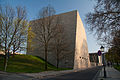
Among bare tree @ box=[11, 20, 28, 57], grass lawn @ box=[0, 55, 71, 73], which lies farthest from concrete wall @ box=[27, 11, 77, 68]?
bare tree @ box=[11, 20, 28, 57]

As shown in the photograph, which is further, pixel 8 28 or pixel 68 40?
pixel 68 40

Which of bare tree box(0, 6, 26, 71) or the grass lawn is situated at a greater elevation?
bare tree box(0, 6, 26, 71)

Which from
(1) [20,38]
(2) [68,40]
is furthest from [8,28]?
(2) [68,40]

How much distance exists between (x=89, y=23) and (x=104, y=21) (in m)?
1.14

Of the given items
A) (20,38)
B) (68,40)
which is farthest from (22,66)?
(68,40)

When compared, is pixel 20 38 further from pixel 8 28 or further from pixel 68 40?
pixel 68 40

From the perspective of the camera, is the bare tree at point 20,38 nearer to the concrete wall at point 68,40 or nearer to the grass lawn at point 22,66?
the grass lawn at point 22,66

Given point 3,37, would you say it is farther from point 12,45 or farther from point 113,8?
point 113,8

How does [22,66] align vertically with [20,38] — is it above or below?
below

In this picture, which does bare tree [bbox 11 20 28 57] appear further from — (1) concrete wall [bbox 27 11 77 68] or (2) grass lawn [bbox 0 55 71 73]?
(1) concrete wall [bbox 27 11 77 68]

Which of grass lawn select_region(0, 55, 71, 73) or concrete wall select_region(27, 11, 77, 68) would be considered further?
concrete wall select_region(27, 11, 77, 68)

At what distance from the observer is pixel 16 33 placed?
16516mm

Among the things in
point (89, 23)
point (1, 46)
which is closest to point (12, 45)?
point (1, 46)

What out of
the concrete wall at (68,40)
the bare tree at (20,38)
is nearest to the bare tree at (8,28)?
the bare tree at (20,38)
